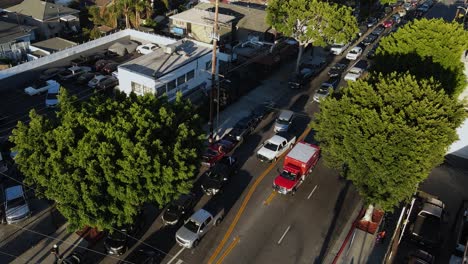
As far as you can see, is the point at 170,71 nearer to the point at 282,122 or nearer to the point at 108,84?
the point at 108,84

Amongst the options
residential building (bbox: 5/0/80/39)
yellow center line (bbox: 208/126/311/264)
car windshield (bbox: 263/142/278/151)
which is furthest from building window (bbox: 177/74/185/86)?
residential building (bbox: 5/0/80/39)

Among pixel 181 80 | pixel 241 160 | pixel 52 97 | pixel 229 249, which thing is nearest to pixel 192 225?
pixel 229 249

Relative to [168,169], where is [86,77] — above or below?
below

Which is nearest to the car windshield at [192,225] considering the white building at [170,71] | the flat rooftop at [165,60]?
the white building at [170,71]

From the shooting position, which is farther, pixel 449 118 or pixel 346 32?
pixel 346 32

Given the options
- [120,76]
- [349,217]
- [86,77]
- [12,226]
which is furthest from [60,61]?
[349,217]

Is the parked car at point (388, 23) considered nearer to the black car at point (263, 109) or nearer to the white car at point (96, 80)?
the black car at point (263, 109)

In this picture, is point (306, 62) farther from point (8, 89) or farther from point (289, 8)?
point (8, 89)
